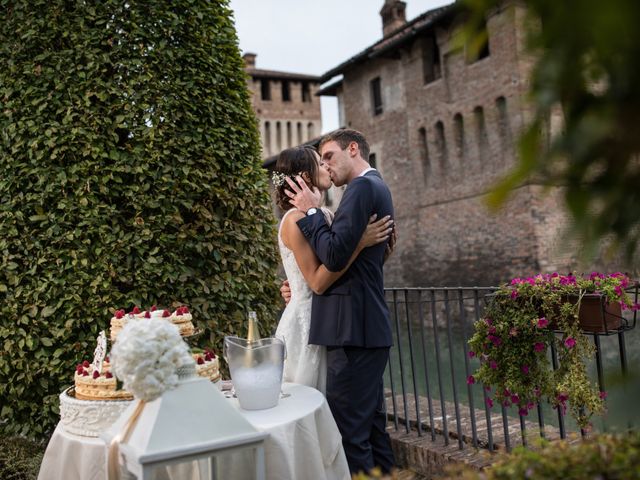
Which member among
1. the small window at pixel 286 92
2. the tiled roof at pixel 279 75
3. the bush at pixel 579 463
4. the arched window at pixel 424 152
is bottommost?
the bush at pixel 579 463

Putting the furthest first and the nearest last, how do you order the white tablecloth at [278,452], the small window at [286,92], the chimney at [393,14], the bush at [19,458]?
the small window at [286,92] < the chimney at [393,14] < the bush at [19,458] < the white tablecloth at [278,452]

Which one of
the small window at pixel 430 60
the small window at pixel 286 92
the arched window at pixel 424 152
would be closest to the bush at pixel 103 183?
the arched window at pixel 424 152

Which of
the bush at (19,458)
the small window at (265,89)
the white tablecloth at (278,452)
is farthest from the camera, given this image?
the small window at (265,89)

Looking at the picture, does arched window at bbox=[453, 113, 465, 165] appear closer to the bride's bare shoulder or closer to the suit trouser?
the bride's bare shoulder

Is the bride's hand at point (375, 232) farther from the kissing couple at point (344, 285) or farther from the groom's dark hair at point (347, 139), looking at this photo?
the groom's dark hair at point (347, 139)

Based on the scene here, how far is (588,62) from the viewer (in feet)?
2.50

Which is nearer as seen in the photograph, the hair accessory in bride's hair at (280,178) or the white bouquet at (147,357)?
the white bouquet at (147,357)

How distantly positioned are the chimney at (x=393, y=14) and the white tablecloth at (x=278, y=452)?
24256mm

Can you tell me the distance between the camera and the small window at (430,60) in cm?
2003

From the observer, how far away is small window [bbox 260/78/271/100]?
40188mm

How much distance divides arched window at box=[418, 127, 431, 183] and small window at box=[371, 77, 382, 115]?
2.84 meters

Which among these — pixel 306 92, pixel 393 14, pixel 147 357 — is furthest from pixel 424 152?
pixel 306 92

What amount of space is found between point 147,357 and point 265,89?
1581 inches

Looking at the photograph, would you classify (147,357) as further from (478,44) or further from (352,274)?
(478,44)
